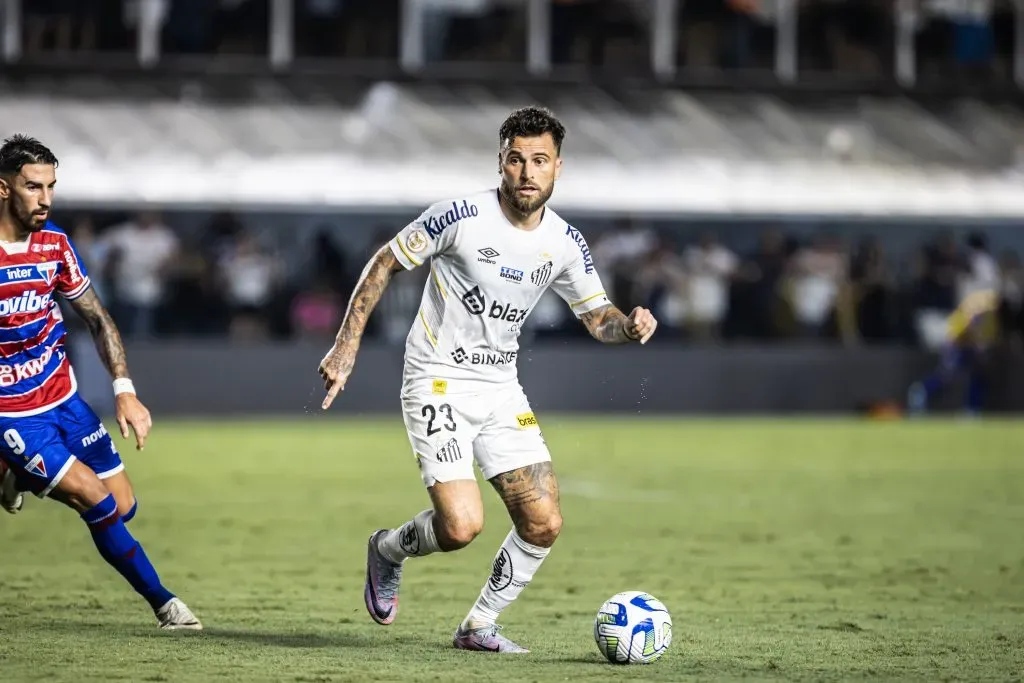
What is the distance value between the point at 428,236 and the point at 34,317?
1727mm

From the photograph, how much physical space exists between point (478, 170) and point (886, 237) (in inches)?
266

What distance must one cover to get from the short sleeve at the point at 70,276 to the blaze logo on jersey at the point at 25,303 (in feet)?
0.35

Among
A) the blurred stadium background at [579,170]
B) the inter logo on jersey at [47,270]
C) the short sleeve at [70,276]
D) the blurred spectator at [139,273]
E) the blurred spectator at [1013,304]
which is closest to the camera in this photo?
the inter logo on jersey at [47,270]

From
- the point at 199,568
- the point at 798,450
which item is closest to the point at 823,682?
the point at 199,568

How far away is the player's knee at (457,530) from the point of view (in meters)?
6.82

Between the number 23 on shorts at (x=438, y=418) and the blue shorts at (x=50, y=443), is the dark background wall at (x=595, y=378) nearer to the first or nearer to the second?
the blue shorts at (x=50, y=443)

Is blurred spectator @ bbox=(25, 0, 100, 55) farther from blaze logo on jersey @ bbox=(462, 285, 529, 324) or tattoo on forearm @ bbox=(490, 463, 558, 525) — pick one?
tattoo on forearm @ bbox=(490, 463, 558, 525)

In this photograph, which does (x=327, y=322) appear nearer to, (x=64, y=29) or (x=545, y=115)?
(x=64, y=29)

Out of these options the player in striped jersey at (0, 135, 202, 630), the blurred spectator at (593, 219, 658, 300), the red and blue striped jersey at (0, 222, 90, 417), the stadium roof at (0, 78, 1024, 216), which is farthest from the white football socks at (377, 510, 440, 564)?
the stadium roof at (0, 78, 1024, 216)

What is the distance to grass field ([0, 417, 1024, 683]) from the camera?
663 centimetres

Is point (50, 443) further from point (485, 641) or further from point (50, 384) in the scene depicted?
point (485, 641)

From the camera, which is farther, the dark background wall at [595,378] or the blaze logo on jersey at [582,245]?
the dark background wall at [595,378]

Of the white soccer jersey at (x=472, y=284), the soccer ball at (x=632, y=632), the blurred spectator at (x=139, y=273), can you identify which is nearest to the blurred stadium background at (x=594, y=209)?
the blurred spectator at (x=139, y=273)

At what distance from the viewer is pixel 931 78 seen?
26.8 meters
